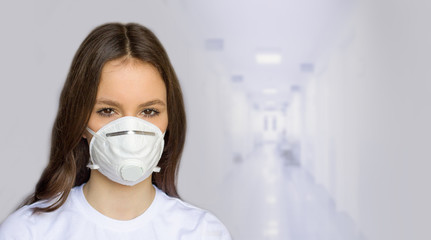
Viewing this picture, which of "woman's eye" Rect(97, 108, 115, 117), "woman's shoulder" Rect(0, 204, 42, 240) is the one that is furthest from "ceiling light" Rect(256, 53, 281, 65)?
"woman's shoulder" Rect(0, 204, 42, 240)

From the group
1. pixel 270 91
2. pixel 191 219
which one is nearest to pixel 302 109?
pixel 270 91

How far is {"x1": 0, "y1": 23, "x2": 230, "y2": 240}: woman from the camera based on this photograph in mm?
1026

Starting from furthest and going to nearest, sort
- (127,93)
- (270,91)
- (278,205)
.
A: (270,91) → (278,205) → (127,93)

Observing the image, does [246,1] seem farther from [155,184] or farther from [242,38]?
[155,184]

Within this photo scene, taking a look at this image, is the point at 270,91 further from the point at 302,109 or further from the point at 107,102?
the point at 107,102

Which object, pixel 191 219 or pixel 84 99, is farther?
pixel 191 219

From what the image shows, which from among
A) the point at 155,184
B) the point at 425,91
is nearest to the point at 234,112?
the point at 425,91

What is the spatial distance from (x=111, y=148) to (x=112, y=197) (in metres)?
0.14

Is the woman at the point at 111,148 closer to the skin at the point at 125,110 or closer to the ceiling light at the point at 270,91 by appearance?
the skin at the point at 125,110

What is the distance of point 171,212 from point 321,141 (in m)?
4.58

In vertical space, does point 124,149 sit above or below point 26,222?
above

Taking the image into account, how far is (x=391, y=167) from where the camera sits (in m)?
2.80

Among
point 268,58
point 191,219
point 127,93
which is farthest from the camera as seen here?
point 268,58

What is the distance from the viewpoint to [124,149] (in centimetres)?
107
